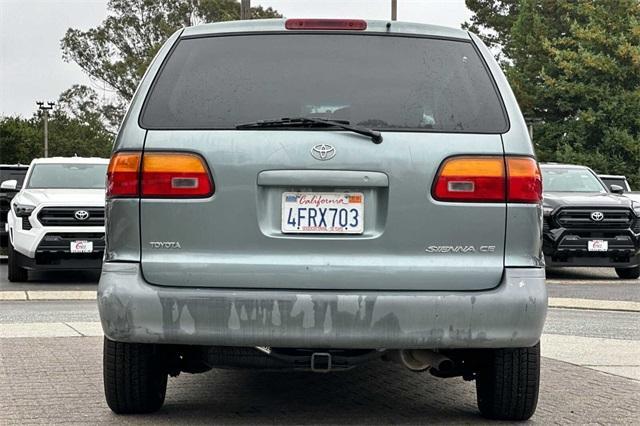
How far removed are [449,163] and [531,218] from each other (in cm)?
43

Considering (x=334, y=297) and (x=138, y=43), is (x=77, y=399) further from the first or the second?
(x=138, y=43)

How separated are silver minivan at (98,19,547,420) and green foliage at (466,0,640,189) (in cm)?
3697

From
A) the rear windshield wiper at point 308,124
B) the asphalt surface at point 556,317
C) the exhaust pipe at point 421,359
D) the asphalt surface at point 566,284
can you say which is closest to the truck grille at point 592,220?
the asphalt surface at point 566,284

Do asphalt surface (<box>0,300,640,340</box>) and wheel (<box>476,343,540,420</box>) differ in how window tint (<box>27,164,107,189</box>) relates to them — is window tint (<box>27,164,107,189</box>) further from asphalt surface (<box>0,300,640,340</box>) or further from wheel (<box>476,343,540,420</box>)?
wheel (<box>476,343,540,420</box>)

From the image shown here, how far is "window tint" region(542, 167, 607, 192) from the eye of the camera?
56.9 feet

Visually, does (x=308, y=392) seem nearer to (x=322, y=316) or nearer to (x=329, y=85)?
(x=322, y=316)

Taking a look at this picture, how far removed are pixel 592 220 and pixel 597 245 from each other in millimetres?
367

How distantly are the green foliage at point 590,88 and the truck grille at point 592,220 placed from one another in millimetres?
25189

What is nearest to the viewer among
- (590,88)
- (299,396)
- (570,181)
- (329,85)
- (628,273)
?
(329,85)

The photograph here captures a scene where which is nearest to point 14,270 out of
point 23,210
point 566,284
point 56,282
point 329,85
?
point 56,282

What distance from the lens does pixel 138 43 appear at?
69.0m

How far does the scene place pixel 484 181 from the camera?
479cm

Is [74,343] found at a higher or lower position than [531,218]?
lower

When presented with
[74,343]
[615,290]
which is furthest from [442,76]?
[615,290]
